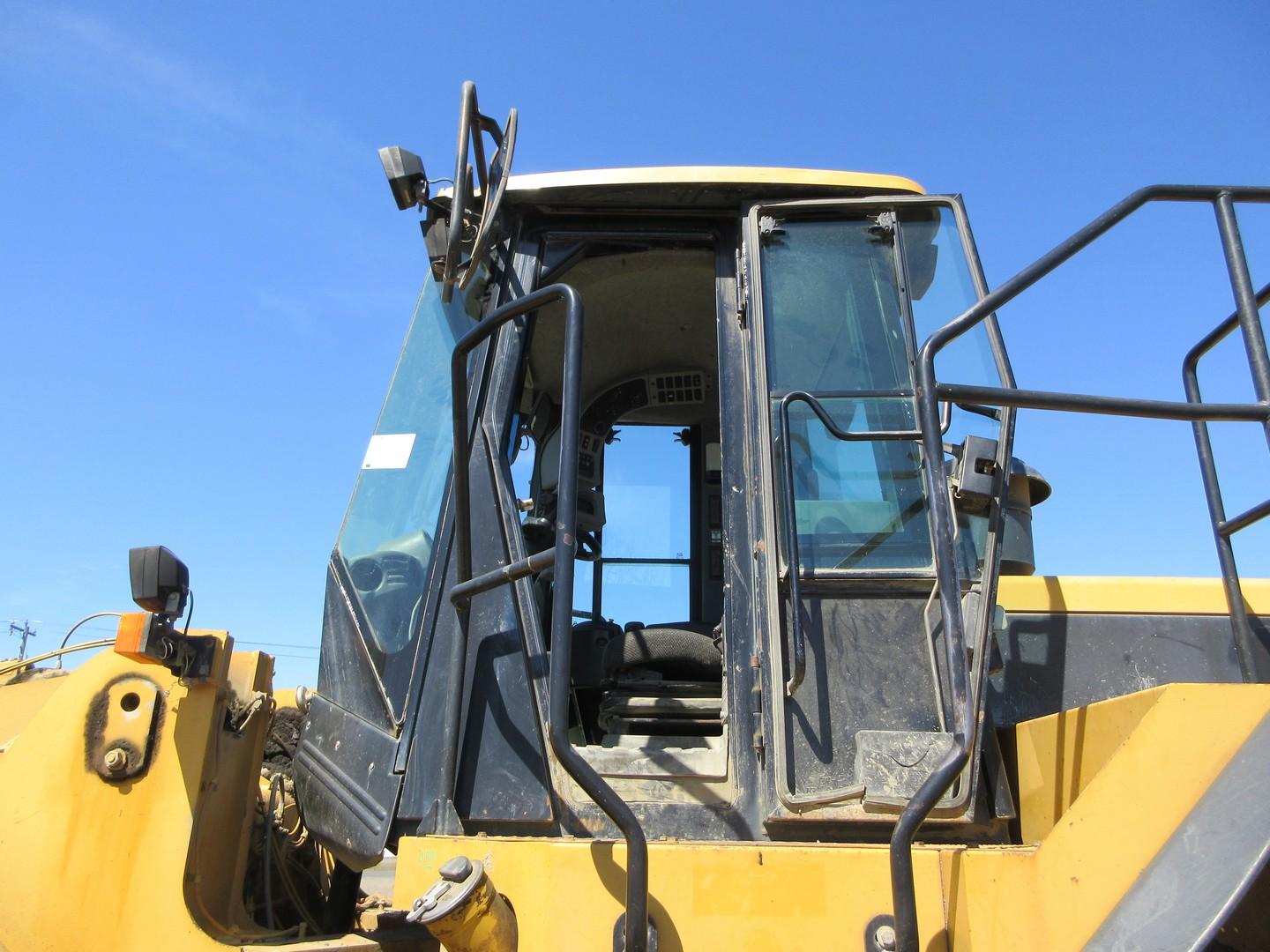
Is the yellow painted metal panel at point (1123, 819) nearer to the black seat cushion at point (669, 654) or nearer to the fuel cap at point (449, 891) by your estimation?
the fuel cap at point (449, 891)

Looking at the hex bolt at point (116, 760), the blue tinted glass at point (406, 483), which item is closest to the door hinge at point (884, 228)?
the blue tinted glass at point (406, 483)

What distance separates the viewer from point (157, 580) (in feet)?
8.13

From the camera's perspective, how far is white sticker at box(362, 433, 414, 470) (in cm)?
306

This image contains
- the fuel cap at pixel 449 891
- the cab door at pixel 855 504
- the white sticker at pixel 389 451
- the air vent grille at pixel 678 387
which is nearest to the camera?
the fuel cap at pixel 449 891

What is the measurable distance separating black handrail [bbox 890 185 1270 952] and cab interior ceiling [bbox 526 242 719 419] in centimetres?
126

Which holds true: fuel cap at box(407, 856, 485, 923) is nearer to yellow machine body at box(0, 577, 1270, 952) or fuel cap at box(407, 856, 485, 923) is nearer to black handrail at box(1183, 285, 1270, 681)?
yellow machine body at box(0, 577, 1270, 952)

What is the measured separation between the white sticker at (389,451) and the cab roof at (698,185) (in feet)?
2.69

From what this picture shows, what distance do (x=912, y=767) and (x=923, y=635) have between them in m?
0.36

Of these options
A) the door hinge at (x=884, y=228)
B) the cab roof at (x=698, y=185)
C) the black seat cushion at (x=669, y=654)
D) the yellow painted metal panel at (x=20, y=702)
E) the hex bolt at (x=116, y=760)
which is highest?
the cab roof at (x=698, y=185)

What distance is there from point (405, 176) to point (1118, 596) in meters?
2.36

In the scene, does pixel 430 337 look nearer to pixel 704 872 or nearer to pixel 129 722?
pixel 129 722

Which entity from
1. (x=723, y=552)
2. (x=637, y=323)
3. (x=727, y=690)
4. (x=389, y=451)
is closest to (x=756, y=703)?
(x=727, y=690)

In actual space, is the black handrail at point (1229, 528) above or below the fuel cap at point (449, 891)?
above

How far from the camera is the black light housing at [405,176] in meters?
2.93
